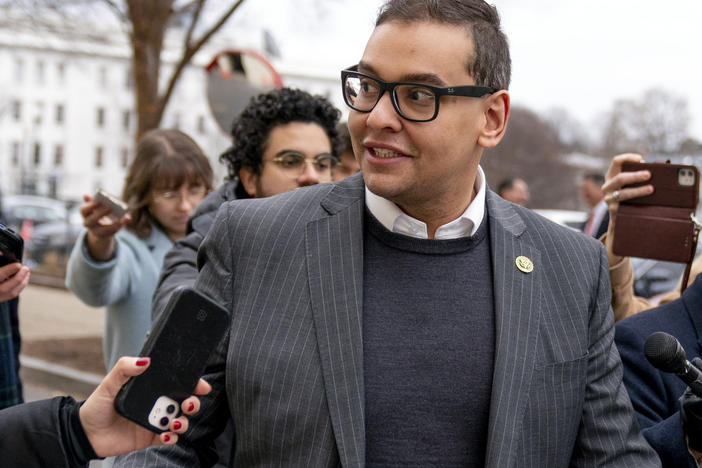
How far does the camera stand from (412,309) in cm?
230

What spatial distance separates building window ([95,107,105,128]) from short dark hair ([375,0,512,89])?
8108 centimetres

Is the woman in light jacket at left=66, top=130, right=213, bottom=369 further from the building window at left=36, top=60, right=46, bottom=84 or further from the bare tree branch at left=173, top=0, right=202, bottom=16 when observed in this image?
the building window at left=36, top=60, right=46, bottom=84

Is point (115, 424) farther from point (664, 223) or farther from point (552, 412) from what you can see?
point (664, 223)

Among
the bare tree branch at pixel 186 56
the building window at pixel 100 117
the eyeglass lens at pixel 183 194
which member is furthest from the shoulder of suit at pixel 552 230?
the building window at pixel 100 117

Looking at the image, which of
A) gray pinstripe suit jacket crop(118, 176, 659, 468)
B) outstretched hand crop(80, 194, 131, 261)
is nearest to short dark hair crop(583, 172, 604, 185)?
outstretched hand crop(80, 194, 131, 261)

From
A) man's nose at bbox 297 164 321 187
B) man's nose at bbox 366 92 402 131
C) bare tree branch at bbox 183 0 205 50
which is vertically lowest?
man's nose at bbox 297 164 321 187

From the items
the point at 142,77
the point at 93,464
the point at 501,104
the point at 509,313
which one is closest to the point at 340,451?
the point at 509,313

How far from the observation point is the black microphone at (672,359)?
2.04m

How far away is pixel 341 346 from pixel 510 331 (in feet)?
1.60

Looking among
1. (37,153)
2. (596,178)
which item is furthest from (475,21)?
(37,153)

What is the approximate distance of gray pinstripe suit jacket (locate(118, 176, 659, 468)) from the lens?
214cm

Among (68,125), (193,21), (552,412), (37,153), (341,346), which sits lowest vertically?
(37,153)

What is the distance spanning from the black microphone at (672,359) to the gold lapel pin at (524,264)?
425 mm

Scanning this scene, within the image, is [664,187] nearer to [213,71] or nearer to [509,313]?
[509,313]
